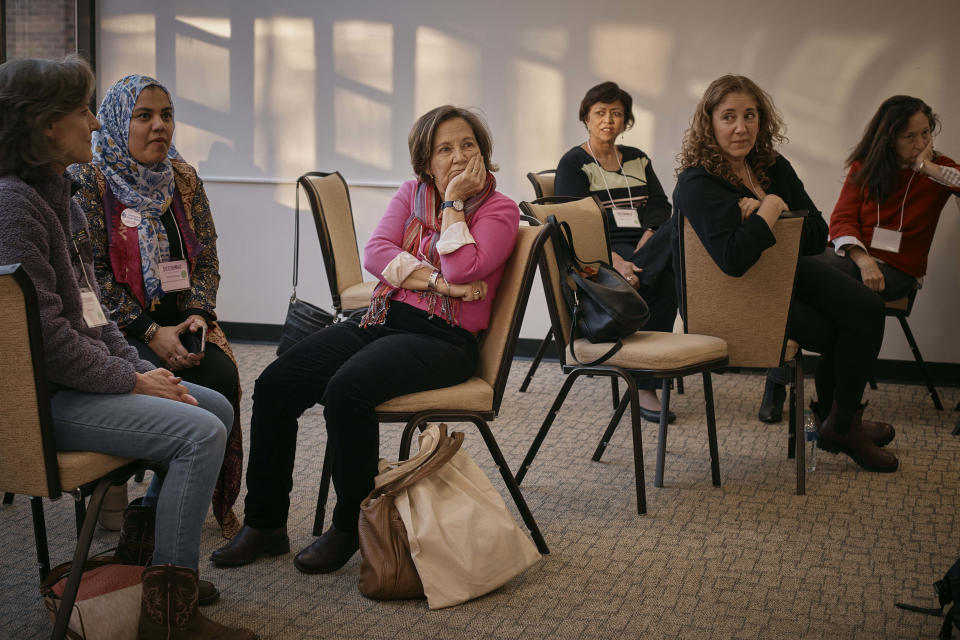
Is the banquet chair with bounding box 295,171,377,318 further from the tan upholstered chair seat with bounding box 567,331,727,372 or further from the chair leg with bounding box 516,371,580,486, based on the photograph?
the tan upholstered chair seat with bounding box 567,331,727,372

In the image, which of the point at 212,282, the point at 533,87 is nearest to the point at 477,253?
the point at 212,282

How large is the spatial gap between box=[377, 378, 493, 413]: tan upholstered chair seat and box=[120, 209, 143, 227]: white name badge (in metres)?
0.94

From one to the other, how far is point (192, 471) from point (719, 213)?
194 centimetres

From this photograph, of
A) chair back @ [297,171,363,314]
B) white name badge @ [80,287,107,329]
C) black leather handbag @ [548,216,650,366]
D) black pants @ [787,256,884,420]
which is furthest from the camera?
chair back @ [297,171,363,314]

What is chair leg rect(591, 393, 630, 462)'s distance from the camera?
352 centimetres

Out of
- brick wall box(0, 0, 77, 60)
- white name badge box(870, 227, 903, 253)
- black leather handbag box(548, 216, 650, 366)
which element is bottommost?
black leather handbag box(548, 216, 650, 366)

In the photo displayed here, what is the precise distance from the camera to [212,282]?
2992 mm

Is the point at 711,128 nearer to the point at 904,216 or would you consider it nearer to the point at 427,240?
the point at 427,240

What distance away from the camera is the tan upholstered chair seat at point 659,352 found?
9.91ft

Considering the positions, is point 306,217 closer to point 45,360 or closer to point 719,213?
point 719,213

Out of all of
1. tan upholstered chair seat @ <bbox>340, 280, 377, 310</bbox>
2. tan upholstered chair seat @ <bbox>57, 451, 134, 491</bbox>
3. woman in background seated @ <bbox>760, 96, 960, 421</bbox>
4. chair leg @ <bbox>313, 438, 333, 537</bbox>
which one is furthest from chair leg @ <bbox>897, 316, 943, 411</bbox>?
tan upholstered chair seat @ <bbox>57, 451, 134, 491</bbox>

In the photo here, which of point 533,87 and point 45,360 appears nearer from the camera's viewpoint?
point 45,360

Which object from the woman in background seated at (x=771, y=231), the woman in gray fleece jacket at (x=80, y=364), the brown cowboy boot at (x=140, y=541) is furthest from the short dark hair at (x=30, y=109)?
the woman in background seated at (x=771, y=231)

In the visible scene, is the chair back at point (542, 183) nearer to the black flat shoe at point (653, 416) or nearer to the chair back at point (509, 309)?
the black flat shoe at point (653, 416)
